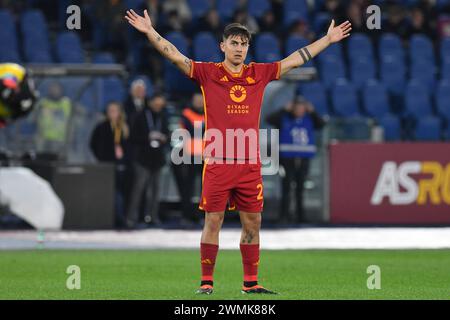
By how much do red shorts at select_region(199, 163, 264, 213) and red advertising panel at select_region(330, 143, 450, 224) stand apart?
12.8 meters

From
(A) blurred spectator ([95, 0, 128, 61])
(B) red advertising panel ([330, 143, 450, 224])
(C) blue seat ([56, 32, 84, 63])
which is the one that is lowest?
(B) red advertising panel ([330, 143, 450, 224])

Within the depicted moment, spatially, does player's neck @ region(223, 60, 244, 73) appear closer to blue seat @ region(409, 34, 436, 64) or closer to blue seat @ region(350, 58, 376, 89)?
blue seat @ region(350, 58, 376, 89)

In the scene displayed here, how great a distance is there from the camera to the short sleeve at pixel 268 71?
1053cm

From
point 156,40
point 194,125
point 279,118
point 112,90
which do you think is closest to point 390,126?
point 279,118

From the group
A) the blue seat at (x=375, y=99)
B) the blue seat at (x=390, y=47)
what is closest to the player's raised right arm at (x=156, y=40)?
the blue seat at (x=375, y=99)

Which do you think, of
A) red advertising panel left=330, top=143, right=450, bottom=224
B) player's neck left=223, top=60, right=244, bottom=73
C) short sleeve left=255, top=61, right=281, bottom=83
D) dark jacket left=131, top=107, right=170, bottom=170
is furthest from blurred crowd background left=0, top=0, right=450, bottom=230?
player's neck left=223, top=60, right=244, bottom=73

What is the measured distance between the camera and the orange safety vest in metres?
21.8

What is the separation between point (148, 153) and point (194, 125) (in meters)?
0.98

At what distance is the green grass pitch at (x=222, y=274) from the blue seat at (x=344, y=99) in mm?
9950

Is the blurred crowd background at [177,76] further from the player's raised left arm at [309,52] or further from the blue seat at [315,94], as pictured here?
the player's raised left arm at [309,52]

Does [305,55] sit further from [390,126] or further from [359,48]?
[359,48]

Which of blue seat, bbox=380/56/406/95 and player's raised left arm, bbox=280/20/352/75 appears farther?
blue seat, bbox=380/56/406/95

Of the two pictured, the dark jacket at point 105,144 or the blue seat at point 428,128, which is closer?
the dark jacket at point 105,144

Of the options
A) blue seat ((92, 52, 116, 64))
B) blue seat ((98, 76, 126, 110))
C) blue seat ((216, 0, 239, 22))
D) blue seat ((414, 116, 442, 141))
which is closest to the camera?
blue seat ((98, 76, 126, 110))
